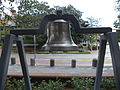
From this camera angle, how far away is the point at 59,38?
8.70 ft

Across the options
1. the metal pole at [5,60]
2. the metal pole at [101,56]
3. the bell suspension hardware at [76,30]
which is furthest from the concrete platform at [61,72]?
the metal pole at [5,60]

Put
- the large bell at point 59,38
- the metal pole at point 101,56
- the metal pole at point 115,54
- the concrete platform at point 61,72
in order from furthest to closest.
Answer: the concrete platform at point 61,72 < the metal pole at point 101,56 < the large bell at point 59,38 < the metal pole at point 115,54

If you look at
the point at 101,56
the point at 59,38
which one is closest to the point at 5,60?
the point at 59,38

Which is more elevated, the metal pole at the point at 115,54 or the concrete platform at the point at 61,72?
the metal pole at the point at 115,54

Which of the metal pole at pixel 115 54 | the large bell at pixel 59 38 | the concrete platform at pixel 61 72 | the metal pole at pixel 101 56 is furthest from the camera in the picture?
the concrete platform at pixel 61 72

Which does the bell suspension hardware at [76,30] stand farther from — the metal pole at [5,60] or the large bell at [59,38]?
the large bell at [59,38]

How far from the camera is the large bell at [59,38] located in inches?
96.1

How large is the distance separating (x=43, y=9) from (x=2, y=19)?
14920mm

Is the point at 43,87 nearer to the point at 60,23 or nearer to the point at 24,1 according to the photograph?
the point at 24,1

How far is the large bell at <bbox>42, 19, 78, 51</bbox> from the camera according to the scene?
8.01 ft

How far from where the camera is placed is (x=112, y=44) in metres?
2.07

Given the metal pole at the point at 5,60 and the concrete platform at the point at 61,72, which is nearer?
the metal pole at the point at 5,60

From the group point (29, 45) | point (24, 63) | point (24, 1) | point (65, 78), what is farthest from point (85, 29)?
point (29, 45)

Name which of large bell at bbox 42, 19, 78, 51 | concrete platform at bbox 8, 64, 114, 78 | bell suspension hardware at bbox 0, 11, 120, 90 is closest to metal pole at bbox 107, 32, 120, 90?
bell suspension hardware at bbox 0, 11, 120, 90
